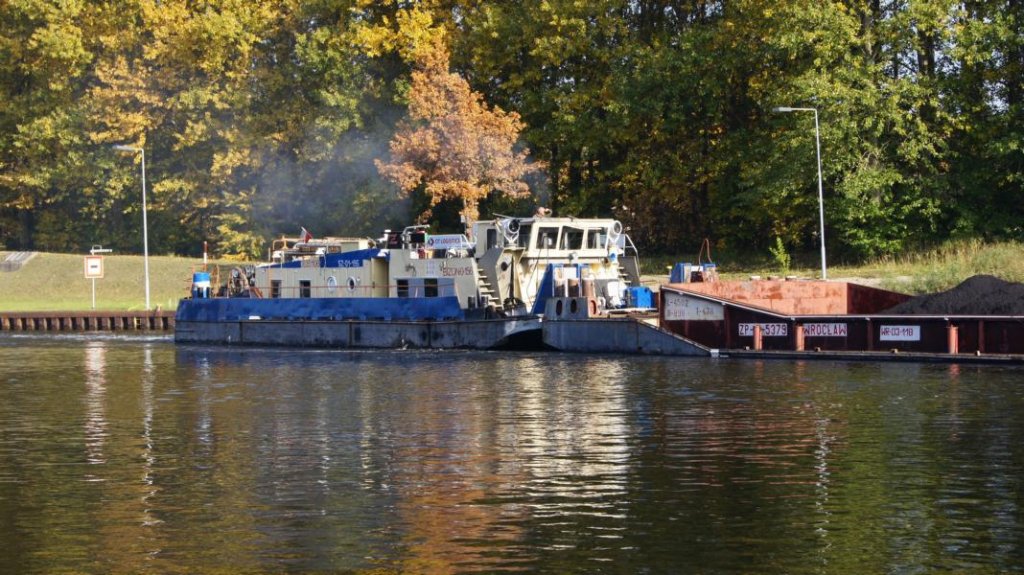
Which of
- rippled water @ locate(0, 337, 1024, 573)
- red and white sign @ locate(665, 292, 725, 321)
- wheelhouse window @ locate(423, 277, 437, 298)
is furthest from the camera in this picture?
wheelhouse window @ locate(423, 277, 437, 298)

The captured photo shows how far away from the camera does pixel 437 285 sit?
49.8 meters

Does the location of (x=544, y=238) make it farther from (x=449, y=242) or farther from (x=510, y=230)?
(x=449, y=242)

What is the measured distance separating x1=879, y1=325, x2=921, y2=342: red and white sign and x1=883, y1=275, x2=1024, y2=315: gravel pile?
96 cm

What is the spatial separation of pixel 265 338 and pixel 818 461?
116ft

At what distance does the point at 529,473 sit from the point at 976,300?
21648mm

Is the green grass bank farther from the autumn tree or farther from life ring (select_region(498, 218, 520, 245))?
life ring (select_region(498, 218, 520, 245))

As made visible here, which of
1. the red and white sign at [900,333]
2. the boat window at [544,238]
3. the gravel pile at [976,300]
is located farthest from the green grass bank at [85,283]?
the gravel pile at [976,300]

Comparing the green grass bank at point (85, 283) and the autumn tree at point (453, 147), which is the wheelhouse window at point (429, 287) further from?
the green grass bank at point (85, 283)

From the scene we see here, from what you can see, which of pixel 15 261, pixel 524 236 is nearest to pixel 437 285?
pixel 524 236

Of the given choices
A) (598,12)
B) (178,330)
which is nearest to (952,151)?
(598,12)

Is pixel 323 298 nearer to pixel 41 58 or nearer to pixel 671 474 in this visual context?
pixel 671 474

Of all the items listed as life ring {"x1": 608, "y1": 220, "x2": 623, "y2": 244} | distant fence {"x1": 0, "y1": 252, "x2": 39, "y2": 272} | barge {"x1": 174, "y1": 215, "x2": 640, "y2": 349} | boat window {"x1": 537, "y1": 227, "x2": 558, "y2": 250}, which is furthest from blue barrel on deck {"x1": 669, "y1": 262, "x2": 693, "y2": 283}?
distant fence {"x1": 0, "y1": 252, "x2": 39, "y2": 272}

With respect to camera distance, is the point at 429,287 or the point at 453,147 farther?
the point at 453,147

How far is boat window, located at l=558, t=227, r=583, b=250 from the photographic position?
48412mm
